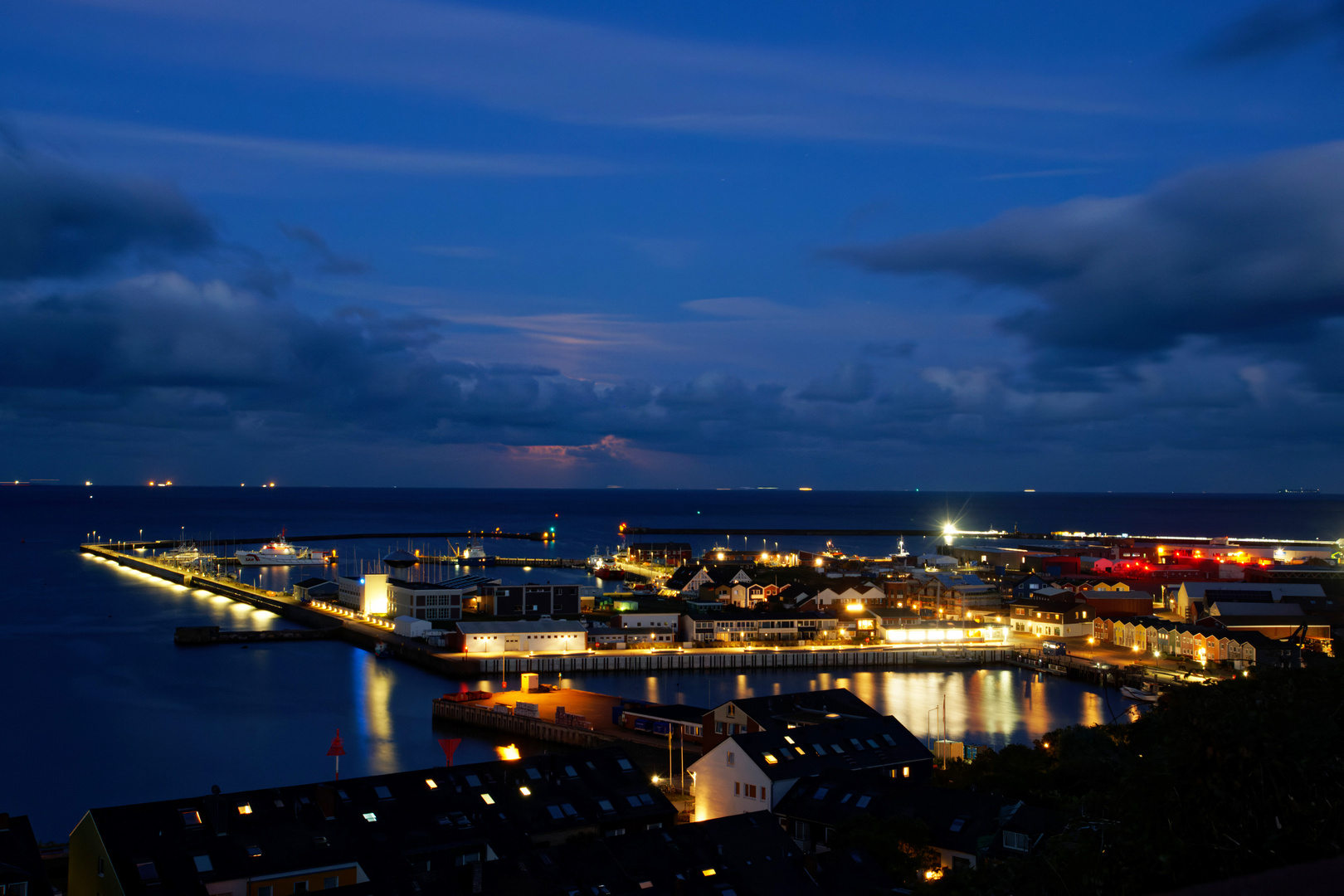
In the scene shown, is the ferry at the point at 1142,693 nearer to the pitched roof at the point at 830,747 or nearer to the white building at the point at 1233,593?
the white building at the point at 1233,593

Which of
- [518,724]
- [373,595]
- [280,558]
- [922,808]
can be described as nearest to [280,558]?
[280,558]

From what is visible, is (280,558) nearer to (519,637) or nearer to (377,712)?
(519,637)

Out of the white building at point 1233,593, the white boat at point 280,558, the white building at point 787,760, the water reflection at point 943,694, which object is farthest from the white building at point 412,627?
the white boat at point 280,558

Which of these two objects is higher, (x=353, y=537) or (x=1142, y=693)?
(x=353, y=537)

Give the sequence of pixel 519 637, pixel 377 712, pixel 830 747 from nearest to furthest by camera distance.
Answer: pixel 830 747 < pixel 377 712 < pixel 519 637

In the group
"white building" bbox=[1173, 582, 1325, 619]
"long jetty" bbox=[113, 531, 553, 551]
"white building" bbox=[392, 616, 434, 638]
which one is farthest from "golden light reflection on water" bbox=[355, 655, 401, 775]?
"long jetty" bbox=[113, 531, 553, 551]

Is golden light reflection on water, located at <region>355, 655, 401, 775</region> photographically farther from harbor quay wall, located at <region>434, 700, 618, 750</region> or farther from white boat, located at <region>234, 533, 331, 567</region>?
white boat, located at <region>234, 533, 331, 567</region>

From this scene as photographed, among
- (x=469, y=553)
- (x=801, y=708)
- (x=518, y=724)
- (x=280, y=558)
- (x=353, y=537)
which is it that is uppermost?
(x=353, y=537)
